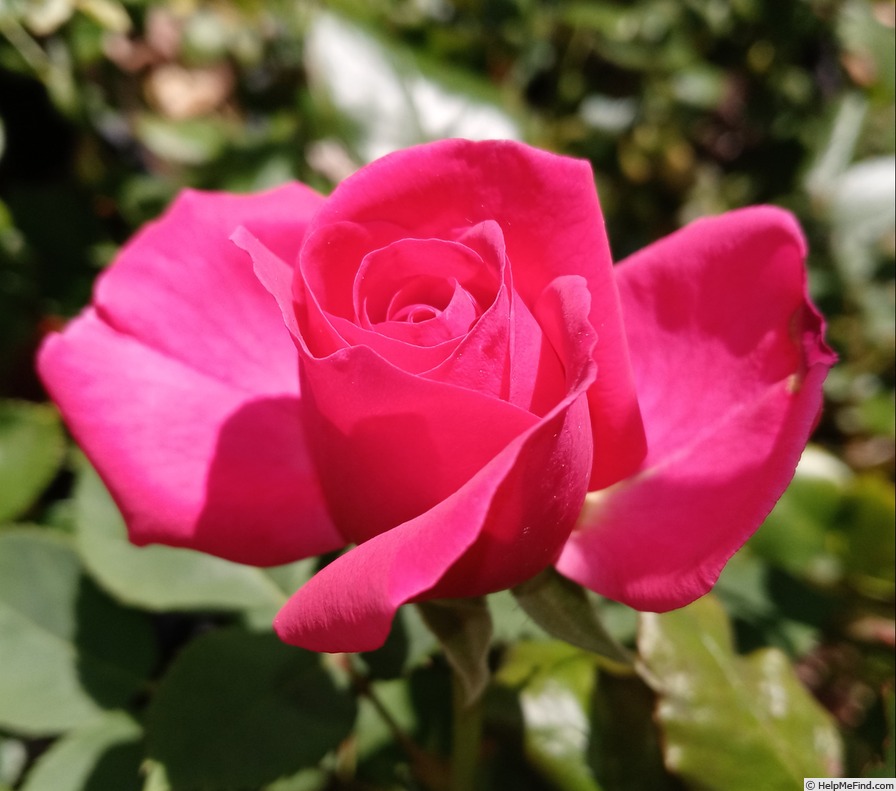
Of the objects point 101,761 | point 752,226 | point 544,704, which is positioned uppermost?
point 752,226

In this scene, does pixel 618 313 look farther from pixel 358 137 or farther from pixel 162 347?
pixel 358 137

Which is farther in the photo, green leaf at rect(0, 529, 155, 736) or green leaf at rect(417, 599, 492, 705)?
green leaf at rect(0, 529, 155, 736)

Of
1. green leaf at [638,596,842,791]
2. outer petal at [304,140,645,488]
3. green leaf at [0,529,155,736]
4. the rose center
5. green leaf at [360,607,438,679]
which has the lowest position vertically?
green leaf at [0,529,155,736]

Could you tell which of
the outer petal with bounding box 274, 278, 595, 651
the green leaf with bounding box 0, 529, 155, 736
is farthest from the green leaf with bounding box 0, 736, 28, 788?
the outer petal with bounding box 274, 278, 595, 651

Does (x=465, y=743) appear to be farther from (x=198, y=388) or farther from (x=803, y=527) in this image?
(x=803, y=527)

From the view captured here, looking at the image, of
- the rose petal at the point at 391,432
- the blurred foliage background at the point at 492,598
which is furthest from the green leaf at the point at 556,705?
the rose petal at the point at 391,432

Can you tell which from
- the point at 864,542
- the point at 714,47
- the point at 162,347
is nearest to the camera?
the point at 162,347

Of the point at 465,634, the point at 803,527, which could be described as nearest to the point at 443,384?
the point at 465,634

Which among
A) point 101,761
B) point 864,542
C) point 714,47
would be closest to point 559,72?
point 714,47

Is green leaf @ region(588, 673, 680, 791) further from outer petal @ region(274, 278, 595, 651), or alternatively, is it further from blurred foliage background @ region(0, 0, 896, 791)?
outer petal @ region(274, 278, 595, 651)
